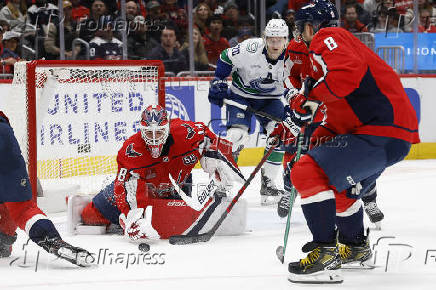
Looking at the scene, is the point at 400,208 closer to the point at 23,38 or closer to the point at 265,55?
the point at 265,55

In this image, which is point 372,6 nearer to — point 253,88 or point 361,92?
point 253,88

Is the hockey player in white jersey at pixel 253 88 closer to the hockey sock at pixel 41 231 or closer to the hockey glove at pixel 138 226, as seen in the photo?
the hockey glove at pixel 138 226

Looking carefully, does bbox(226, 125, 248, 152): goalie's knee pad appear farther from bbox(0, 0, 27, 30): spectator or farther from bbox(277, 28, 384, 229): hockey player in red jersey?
bbox(0, 0, 27, 30): spectator

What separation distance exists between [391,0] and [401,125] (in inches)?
205

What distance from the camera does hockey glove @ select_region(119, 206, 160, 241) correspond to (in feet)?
12.1

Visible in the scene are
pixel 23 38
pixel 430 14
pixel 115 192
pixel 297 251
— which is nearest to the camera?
pixel 297 251

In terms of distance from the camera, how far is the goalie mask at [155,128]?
377 cm

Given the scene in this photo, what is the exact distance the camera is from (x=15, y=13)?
6.70m

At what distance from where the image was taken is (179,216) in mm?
3918

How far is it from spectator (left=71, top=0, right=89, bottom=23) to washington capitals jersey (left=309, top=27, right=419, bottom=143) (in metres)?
4.20

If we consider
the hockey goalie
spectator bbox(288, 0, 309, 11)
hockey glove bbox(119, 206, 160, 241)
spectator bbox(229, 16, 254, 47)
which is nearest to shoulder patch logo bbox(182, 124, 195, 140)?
the hockey goalie

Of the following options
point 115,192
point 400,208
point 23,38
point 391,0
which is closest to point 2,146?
Result: point 115,192

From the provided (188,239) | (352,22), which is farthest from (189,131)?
(352,22)

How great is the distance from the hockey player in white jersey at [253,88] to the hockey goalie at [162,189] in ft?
3.45
